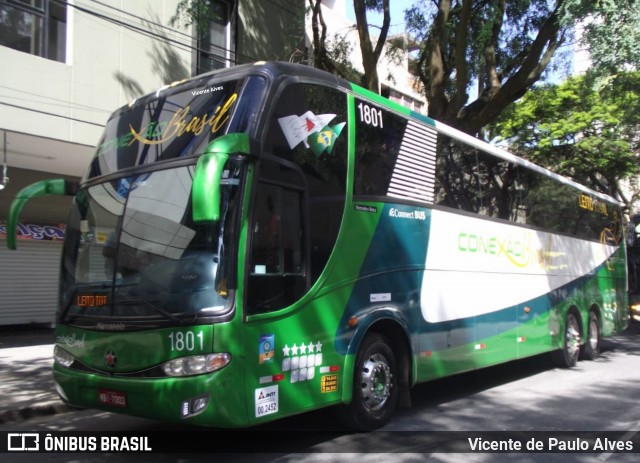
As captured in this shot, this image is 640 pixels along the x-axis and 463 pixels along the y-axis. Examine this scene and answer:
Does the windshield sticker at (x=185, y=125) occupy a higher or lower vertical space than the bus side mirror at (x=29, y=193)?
higher

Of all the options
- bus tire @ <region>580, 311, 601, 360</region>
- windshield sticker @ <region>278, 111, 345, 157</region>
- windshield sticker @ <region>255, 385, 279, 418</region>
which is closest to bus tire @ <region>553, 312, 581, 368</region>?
bus tire @ <region>580, 311, 601, 360</region>

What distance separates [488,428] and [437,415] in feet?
2.44

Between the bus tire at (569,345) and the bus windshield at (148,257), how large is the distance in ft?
26.4

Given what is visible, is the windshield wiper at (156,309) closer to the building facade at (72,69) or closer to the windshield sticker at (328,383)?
the windshield sticker at (328,383)

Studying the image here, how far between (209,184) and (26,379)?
20.6 feet

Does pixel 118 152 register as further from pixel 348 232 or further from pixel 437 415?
pixel 437 415

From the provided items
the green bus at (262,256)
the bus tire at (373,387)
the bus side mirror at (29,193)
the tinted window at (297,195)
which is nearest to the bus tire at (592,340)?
the green bus at (262,256)

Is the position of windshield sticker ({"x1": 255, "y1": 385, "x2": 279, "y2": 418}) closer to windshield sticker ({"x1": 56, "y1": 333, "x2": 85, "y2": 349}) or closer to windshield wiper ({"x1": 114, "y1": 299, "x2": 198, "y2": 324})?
windshield wiper ({"x1": 114, "y1": 299, "x2": 198, "y2": 324})

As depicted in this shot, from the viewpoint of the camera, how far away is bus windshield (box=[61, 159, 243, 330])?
15.3 feet

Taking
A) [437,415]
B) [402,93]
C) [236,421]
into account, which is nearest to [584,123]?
[402,93]

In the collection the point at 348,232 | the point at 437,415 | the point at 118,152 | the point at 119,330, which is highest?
the point at 118,152

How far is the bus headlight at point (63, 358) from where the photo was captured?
17.7 ft

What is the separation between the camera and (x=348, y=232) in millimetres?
5859

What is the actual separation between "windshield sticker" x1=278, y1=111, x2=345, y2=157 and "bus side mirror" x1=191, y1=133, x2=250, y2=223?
1.01m
